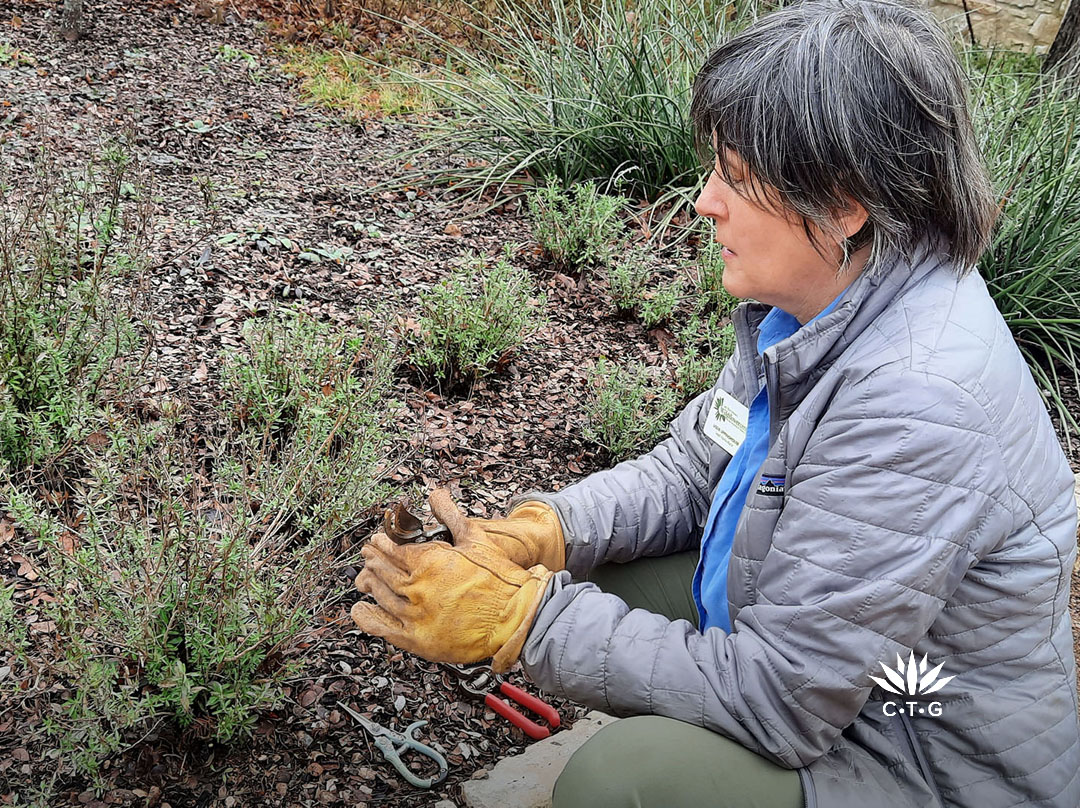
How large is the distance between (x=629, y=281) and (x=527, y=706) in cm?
212

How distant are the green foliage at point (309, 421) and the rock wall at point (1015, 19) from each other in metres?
8.44

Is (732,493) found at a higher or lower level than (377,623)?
higher

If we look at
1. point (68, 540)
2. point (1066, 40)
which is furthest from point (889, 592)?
point (1066, 40)

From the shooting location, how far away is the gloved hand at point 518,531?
1875mm

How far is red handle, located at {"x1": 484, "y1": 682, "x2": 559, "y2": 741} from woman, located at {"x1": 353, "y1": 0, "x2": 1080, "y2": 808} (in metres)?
0.70

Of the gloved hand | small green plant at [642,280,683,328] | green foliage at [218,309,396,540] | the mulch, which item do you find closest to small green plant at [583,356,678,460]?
the mulch

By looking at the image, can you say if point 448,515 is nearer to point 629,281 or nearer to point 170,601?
point 170,601

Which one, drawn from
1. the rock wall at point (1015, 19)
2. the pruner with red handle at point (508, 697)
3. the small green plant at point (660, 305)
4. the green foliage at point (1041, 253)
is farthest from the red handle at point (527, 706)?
the rock wall at point (1015, 19)

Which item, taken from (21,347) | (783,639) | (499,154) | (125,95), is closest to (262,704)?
(783,639)

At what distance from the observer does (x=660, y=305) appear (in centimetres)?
404

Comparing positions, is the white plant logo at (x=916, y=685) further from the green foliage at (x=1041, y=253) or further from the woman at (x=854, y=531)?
the green foliage at (x=1041, y=253)

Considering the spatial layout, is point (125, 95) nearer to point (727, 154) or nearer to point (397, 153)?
point (397, 153)

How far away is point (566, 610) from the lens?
169cm

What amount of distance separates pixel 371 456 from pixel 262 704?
726mm
